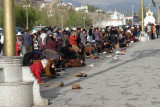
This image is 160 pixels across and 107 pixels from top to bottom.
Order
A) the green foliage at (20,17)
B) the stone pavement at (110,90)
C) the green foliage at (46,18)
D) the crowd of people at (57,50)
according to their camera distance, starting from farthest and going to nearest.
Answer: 1. the green foliage at (46,18)
2. the green foliage at (20,17)
3. the crowd of people at (57,50)
4. the stone pavement at (110,90)

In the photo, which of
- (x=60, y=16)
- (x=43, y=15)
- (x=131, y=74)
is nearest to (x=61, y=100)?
(x=131, y=74)

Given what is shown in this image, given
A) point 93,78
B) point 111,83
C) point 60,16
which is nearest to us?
point 111,83

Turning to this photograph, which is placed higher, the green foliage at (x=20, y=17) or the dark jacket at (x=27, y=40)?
the green foliage at (x=20, y=17)

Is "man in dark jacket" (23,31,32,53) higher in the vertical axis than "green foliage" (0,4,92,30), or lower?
lower

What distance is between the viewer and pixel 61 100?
30.7 feet

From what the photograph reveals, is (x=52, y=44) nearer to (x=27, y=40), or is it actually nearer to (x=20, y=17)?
(x=27, y=40)

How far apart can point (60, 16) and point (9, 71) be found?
310ft

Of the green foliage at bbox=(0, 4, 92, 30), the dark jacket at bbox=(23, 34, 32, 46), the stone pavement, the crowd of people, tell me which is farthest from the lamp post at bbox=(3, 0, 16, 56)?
the green foliage at bbox=(0, 4, 92, 30)

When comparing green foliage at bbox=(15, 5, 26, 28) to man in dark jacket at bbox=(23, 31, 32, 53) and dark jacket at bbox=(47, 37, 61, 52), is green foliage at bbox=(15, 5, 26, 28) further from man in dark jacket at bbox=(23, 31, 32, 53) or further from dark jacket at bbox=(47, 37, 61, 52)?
dark jacket at bbox=(47, 37, 61, 52)

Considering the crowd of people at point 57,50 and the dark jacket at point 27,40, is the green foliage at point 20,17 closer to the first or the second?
the crowd of people at point 57,50

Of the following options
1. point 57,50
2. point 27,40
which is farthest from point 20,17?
point 57,50

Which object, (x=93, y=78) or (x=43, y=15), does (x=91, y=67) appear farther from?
(x=43, y=15)

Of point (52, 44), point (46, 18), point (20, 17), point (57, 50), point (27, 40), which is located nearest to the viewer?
point (52, 44)

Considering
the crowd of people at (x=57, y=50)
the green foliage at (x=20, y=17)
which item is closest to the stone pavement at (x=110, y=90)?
the crowd of people at (x=57, y=50)
